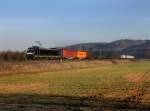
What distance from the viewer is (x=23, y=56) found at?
91.1 m

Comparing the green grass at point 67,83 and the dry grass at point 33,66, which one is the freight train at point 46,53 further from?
the green grass at point 67,83

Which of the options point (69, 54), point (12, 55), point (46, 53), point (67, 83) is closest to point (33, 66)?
point (12, 55)

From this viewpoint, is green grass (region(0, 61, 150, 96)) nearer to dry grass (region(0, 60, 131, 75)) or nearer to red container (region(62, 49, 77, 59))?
dry grass (region(0, 60, 131, 75))

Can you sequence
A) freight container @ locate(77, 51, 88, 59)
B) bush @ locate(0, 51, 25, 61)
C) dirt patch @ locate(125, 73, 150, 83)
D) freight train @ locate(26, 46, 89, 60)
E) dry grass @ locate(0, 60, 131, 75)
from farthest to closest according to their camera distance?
freight container @ locate(77, 51, 88, 59) < freight train @ locate(26, 46, 89, 60) < bush @ locate(0, 51, 25, 61) < dry grass @ locate(0, 60, 131, 75) < dirt patch @ locate(125, 73, 150, 83)

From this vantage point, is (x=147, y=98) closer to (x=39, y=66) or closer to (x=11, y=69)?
(x=11, y=69)

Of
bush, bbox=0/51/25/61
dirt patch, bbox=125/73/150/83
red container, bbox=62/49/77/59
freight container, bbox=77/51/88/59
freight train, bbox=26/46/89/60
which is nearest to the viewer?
dirt patch, bbox=125/73/150/83

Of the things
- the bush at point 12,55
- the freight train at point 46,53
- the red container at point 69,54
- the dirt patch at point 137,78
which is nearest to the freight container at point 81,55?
the red container at point 69,54

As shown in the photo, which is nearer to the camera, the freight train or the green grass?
the green grass

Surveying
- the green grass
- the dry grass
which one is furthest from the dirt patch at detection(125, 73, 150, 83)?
the dry grass

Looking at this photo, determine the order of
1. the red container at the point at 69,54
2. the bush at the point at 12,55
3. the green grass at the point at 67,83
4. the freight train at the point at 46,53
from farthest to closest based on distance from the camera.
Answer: the red container at the point at 69,54
the freight train at the point at 46,53
the bush at the point at 12,55
the green grass at the point at 67,83

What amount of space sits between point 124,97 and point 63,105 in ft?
19.4

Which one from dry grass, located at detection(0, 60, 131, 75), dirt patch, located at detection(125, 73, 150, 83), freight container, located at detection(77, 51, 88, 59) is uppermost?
freight container, located at detection(77, 51, 88, 59)

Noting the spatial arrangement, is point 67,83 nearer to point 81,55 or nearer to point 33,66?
point 33,66

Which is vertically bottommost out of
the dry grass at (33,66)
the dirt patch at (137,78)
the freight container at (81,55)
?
the dirt patch at (137,78)
